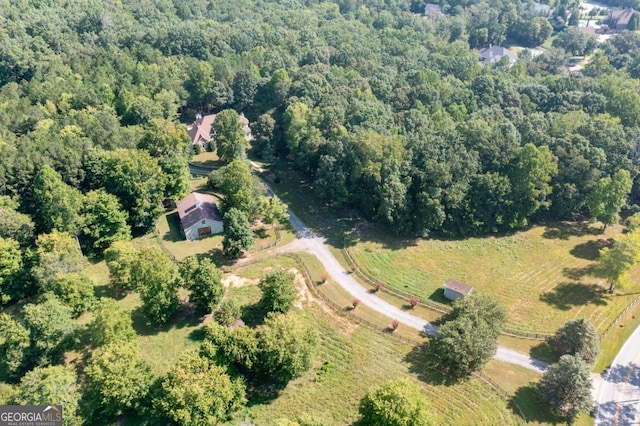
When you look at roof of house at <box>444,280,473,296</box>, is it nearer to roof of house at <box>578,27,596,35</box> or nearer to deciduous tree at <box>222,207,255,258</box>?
deciduous tree at <box>222,207,255,258</box>

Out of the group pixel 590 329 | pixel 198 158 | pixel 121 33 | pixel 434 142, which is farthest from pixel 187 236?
pixel 121 33

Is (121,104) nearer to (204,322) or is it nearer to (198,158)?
(198,158)

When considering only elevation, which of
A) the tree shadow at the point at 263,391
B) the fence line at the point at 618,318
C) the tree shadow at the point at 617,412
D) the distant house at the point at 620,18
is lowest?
the tree shadow at the point at 617,412

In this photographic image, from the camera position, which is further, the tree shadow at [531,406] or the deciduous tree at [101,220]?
the deciduous tree at [101,220]

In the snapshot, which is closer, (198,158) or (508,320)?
(508,320)

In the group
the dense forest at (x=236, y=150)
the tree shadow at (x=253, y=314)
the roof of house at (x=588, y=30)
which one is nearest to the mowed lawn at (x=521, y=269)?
the dense forest at (x=236, y=150)

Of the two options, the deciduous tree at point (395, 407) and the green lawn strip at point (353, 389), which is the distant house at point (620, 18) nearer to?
the green lawn strip at point (353, 389)

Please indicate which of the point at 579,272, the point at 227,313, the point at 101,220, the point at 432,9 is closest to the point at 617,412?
the point at 579,272
